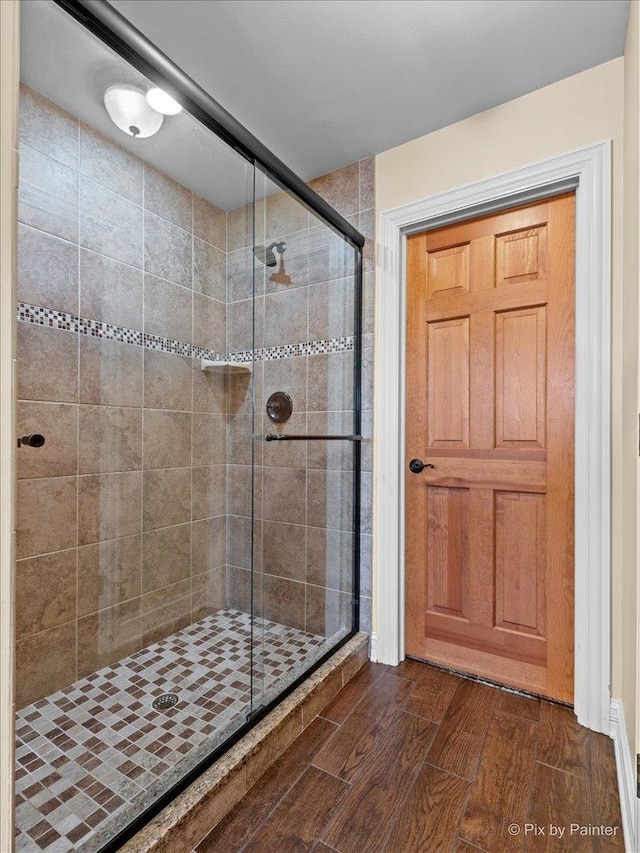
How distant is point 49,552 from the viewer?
1.35 metres

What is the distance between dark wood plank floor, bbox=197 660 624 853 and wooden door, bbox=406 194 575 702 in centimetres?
26

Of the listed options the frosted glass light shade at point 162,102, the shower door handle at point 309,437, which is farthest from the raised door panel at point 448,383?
the frosted glass light shade at point 162,102

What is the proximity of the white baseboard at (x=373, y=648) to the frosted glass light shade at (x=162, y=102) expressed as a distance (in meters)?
2.13

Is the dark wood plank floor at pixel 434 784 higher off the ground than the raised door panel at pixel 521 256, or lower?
lower

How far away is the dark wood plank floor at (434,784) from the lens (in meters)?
1.09

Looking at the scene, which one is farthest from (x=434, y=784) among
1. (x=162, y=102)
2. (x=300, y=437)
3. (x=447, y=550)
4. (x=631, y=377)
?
(x=162, y=102)

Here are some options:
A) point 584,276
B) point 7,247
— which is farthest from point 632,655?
point 7,247

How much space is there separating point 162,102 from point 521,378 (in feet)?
5.11

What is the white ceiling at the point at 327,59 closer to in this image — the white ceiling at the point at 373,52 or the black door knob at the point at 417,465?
the white ceiling at the point at 373,52

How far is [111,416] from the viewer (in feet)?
4.75

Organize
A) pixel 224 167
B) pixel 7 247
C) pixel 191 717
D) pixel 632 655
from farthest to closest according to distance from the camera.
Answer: pixel 224 167
pixel 191 717
pixel 632 655
pixel 7 247

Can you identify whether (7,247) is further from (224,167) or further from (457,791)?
(457,791)

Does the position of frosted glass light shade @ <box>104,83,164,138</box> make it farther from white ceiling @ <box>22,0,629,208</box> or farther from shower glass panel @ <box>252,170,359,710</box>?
shower glass panel @ <box>252,170,359,710</box>

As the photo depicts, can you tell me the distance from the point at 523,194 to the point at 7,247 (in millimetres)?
1737
